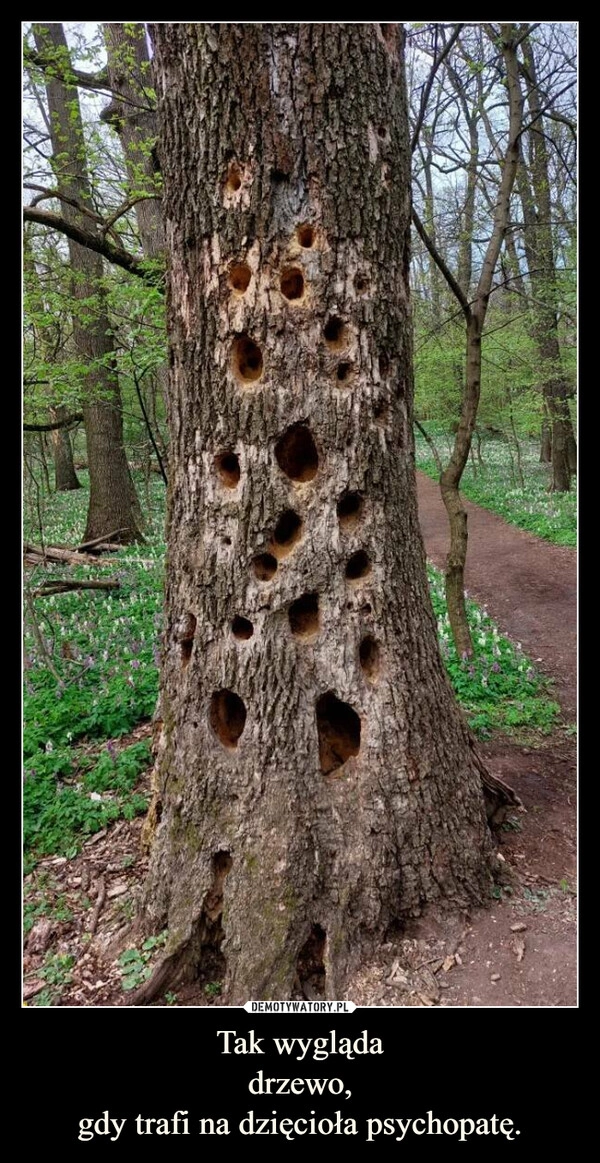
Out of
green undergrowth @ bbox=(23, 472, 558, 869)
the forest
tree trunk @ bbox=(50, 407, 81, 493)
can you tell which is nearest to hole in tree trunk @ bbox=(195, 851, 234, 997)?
the forest

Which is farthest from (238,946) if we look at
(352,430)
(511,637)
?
(511,637)

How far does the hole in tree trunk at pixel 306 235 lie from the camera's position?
2.60 m

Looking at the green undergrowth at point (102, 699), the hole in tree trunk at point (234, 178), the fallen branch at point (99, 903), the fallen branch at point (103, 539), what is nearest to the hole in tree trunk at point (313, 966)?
the fallen branch at point (99, 903)

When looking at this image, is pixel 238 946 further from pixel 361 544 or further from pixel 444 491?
pixel 444 491

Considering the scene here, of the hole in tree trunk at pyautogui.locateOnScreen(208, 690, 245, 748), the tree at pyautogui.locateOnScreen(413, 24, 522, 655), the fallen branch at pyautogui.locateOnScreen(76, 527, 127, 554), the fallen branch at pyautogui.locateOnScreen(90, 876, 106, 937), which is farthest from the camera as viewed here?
the fallen branch at pyautogui.locateOnScreen(76, 527, 127, 554)

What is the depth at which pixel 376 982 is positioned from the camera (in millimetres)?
2771

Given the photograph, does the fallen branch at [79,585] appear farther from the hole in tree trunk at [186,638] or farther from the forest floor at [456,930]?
the hole in tree trunk at [186,638]

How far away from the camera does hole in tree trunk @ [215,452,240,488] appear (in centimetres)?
280

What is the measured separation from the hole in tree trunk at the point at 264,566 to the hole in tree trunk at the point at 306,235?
51.5 inches

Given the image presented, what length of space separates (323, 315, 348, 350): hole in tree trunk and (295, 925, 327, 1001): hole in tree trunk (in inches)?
102

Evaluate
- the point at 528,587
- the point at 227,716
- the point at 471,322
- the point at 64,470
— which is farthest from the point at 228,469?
the point at 64,470

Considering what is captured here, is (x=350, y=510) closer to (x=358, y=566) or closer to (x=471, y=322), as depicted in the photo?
(x=358, y=566)

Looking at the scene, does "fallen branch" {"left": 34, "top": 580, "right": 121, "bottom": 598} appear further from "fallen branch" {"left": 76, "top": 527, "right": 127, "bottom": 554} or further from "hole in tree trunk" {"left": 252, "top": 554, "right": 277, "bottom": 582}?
"hole in tree trunk" {"left": 252, "top": 554, "right": 277, "bottom": 582}

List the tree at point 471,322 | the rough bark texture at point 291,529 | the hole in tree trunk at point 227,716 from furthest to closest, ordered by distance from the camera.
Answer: the tree at point 471,322
the hole in tree trunk at point 227,716
the rough bark texture at point 291,529
